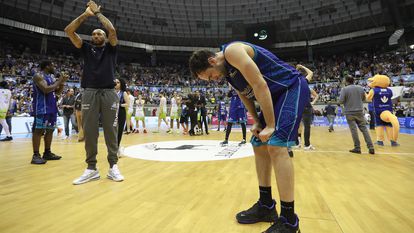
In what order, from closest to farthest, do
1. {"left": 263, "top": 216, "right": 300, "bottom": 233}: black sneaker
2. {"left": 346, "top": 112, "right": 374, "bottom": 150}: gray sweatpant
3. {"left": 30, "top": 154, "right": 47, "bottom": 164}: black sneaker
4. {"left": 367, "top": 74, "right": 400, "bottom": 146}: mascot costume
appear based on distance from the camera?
{"left": 263, "top": 216, "right": 300, "bottom": 233}: black sneaker
{"left": 30, "top": 154, "right": 47, "bottom": 164}: black sneaker
{"left": 346, "top": 112, "right": 374, "bottom": 150}: gray sweatpant
{"left": 367, "top": 74, "right": 400, "bottom": 146}: mascot costume

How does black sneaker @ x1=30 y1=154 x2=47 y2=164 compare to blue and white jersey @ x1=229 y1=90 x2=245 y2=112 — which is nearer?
black sneaker @ x1=30 y1=154 x2=47 y2=164

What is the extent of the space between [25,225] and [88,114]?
1.45 m

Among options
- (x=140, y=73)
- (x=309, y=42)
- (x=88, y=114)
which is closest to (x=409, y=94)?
(x=309, y=42)

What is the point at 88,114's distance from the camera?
112 inches

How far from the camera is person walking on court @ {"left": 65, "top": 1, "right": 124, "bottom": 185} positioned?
9.33ft

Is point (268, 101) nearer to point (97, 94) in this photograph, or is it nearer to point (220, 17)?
point (97, 94)

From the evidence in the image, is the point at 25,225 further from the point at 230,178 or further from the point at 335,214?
the point at 335,214

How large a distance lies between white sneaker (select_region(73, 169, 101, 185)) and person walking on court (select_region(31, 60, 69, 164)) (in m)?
1.62

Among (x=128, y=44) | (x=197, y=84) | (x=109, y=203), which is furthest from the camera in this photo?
(x=197, y=84)

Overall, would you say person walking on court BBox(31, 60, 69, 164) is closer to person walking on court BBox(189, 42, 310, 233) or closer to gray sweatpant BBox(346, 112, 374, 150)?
person walking on court BBox(189, 42, 310, 233)

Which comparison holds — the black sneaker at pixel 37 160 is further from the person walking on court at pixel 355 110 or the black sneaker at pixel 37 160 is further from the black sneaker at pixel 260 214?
the person walking on court at pixel 355 110

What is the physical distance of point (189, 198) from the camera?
2242 millimetres

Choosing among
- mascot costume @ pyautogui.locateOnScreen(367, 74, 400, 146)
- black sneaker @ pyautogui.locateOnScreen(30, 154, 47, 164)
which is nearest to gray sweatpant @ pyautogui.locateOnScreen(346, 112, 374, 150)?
mascot costume @ pyautogui.locateOnScreen(367, 74, 400, 146)

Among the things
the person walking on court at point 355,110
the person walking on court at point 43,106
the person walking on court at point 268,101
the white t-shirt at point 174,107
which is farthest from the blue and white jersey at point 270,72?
the white t-shirt at point 174,107
